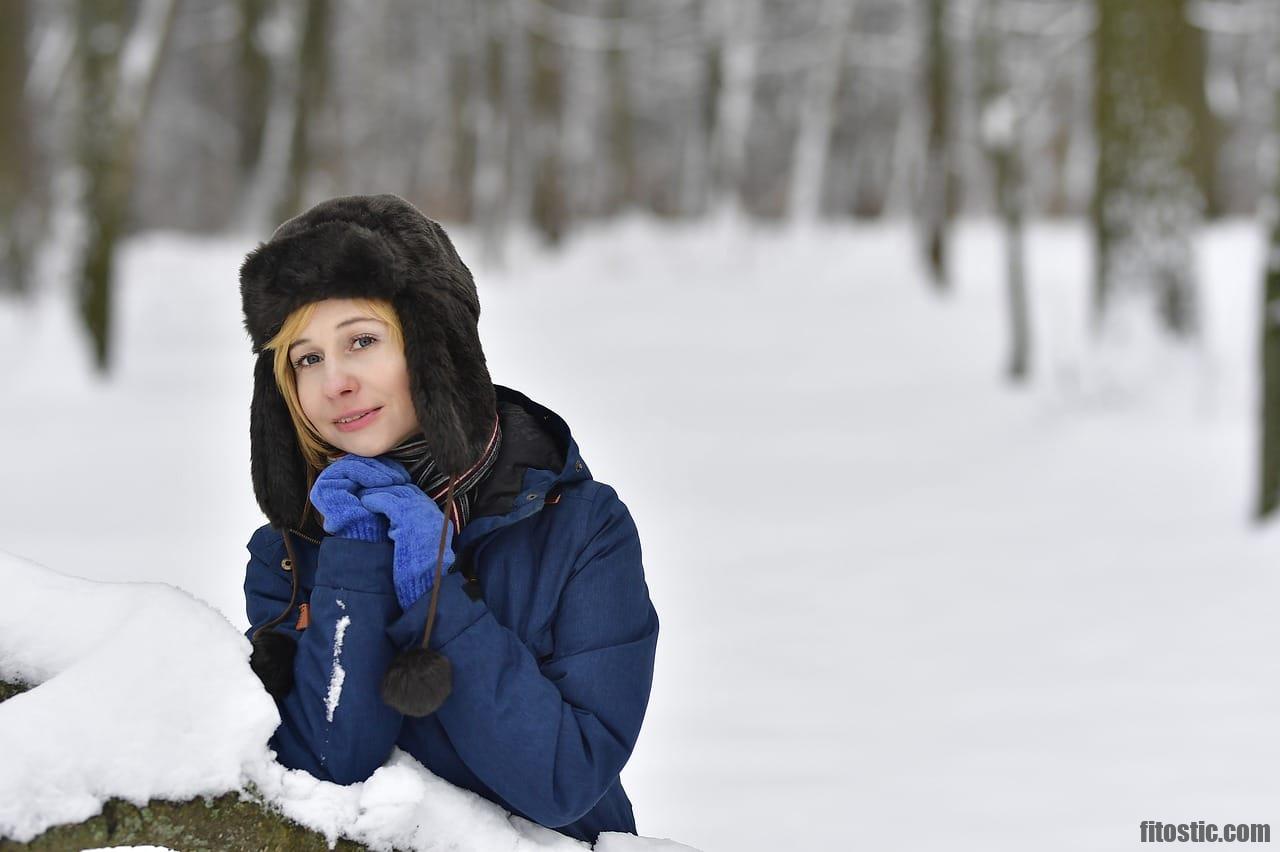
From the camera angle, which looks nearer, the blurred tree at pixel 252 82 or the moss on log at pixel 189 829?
the moss on log at pixel 189 829

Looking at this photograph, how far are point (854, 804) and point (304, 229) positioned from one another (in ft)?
9.03

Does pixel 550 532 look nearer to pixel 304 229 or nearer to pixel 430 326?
pixel 430 326

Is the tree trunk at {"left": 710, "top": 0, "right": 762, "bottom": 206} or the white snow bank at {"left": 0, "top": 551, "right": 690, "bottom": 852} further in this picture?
the tree trunk at {"left": 710, "top": 0, "right": 762, "bottom": 206}

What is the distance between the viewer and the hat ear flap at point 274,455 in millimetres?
1896

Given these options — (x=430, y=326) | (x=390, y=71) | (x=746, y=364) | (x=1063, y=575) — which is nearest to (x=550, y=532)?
(x=430, y=326)

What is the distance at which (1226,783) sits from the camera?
378 centimetres

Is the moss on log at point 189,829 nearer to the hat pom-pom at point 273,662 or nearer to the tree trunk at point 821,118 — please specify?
the hat pom-pom at point 273,662

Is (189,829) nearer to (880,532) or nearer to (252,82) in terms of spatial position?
(880,532)

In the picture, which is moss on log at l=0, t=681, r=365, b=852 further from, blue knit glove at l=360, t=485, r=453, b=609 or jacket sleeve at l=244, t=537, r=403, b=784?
blue knit glove at l=360, t=485, r=453, b=609

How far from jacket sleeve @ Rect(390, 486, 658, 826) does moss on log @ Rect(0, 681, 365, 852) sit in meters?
0.21

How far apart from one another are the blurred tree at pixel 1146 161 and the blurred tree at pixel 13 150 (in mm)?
11843

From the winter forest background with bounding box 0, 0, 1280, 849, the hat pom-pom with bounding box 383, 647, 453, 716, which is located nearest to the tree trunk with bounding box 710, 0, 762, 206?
the winter forest background with bounding box 0, 0, 1280, 849

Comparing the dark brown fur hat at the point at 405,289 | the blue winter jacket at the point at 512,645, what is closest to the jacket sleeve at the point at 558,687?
the blue winter jacket at the point at 512,645

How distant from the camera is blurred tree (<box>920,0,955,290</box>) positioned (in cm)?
1574
